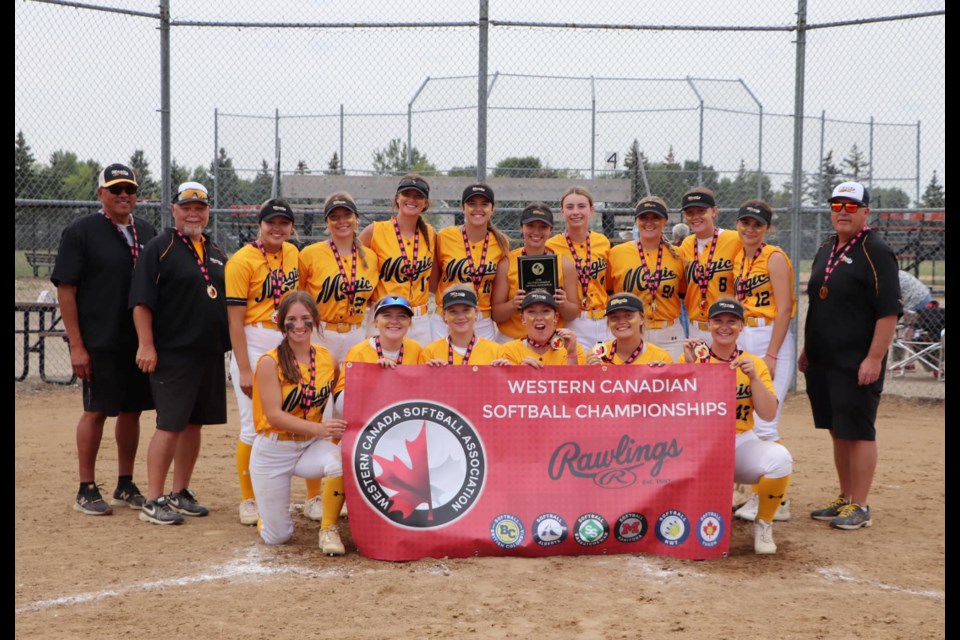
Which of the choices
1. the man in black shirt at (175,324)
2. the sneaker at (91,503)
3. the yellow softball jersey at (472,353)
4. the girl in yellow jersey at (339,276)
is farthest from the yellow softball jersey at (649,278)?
the sneaker at (91,503)

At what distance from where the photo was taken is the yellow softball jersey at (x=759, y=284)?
5770 mm

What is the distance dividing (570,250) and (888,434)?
456 centimetres

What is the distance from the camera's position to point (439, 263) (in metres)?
5.88

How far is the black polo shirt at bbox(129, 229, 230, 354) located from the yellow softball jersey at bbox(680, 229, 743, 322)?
9.83ft

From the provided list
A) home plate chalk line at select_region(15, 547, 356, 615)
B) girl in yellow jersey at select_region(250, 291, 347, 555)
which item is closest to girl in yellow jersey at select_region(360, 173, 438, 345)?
girl in yellow jersey at select_region(250, 291, 347, 555)

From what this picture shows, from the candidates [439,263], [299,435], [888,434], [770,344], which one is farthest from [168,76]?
[888,434]

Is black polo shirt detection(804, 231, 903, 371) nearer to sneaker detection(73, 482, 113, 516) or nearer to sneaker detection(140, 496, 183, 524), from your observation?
sneaker detection(140, 496, 183, 524)

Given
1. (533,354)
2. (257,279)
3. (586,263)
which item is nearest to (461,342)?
(533,354)

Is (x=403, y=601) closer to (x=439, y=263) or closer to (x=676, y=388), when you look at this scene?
(x=676, y=388)

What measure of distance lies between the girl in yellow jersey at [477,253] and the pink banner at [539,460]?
3.10 feet

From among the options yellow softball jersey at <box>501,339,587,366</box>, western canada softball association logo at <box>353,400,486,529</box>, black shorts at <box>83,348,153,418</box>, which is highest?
yellow softball jersey at <box>501,339,587,366</box>

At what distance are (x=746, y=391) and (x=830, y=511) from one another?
4.55 feet

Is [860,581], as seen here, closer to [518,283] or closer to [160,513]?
[518,283]

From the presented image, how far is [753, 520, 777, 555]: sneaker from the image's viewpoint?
505 centimetres
